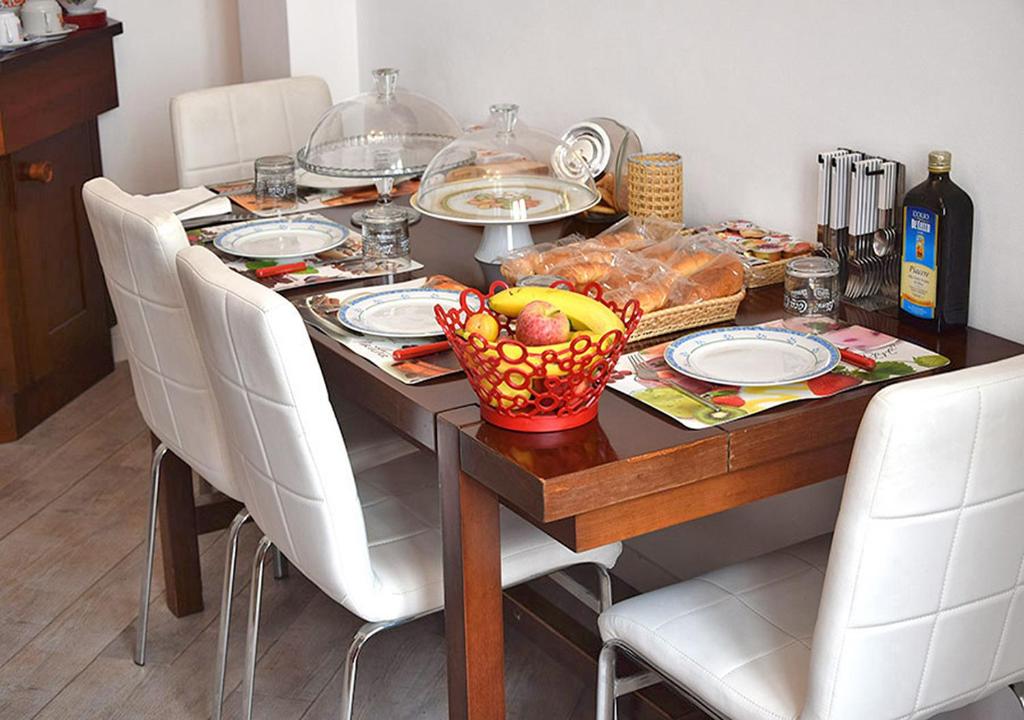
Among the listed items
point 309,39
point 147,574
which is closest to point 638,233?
point 147,574

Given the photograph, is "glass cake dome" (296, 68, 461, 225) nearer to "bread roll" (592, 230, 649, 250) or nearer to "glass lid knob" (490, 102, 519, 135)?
"glass lid knob" (490, 102, 519, 135)

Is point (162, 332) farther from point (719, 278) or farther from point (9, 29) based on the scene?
point (9, 29)

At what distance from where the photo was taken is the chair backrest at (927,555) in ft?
4.06

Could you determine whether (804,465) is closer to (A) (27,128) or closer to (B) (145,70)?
(A) (27,128)

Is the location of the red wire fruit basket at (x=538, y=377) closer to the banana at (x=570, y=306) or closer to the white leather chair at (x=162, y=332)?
the banana at (x=570, y=306)

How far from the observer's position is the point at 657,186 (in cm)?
218

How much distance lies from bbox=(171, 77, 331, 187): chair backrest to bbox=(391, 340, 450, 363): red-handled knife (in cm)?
137

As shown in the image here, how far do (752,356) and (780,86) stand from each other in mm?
594

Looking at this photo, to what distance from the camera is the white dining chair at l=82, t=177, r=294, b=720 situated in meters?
1.94

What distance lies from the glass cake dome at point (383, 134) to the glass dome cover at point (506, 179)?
0.79 ft

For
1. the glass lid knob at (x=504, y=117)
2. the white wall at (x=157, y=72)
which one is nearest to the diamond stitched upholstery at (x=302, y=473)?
the glass lid knob at (x=504, y=117)

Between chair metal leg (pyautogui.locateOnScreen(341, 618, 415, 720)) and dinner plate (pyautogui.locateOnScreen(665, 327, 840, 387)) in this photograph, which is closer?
dinner plate (pyautogui.locateOnScreen(665, 327, 840, 387))

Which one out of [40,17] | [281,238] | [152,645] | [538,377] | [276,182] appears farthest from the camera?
[40,17]

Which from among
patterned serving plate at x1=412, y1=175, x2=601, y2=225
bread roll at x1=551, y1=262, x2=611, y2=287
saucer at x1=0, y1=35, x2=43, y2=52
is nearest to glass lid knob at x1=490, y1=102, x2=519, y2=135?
patterned serving plate at x1=412, y1=175, x2=601, y2=225
